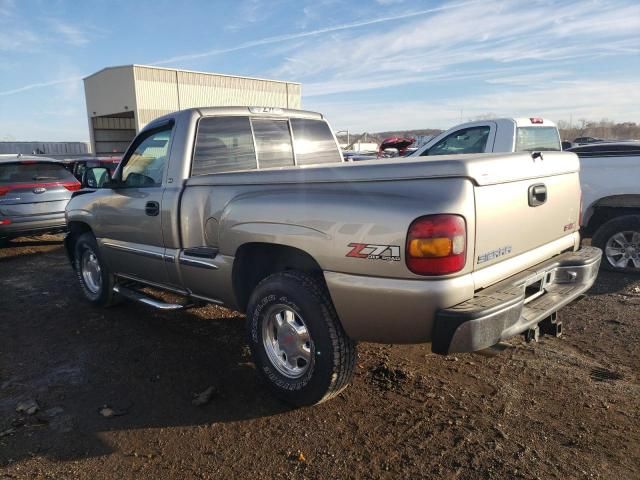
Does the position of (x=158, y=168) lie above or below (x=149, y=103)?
below

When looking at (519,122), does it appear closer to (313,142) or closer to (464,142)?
(464,142)

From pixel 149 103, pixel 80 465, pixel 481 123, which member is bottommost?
pixel 80 465

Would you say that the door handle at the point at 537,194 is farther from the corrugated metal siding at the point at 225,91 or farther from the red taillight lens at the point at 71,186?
the corrugated metal siding at the point at 225,91

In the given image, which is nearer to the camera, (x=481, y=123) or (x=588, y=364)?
(x=588, y=364)

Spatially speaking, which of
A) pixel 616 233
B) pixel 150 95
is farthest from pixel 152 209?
pixel 150 95

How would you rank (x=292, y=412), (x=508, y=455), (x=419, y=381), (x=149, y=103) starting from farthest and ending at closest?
1. (x=149, y=103)
2. (x=419, y=381)
3. (x=292, y=412)
4. (x=508, y=455)

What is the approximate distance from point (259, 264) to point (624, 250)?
16.8ft

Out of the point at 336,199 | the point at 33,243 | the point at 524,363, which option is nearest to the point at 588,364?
the point at 524,363

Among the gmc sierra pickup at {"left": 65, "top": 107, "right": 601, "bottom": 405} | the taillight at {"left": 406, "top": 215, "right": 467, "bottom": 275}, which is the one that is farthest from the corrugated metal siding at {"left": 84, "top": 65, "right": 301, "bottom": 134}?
the taillight at {"left": 406, "top": 215, "right": 467, "bottom": 275}

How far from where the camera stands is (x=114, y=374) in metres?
3.81

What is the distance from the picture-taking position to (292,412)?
126 inches

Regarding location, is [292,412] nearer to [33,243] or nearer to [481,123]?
[481,123]

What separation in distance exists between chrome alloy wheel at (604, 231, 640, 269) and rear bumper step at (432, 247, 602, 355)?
3397mm

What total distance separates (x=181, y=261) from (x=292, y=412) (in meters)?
1.49
